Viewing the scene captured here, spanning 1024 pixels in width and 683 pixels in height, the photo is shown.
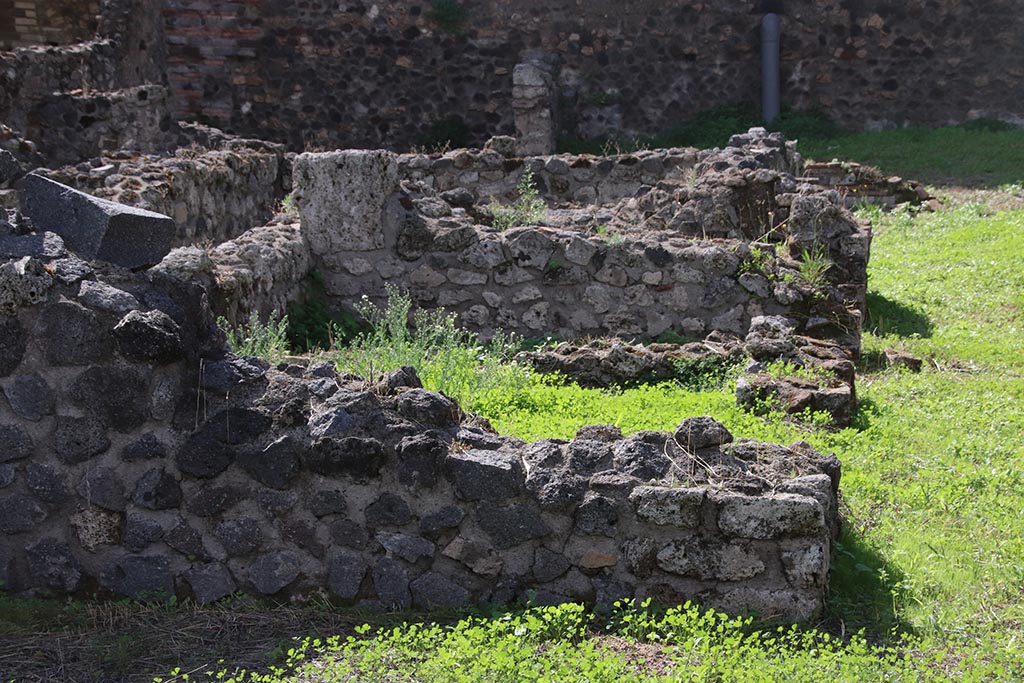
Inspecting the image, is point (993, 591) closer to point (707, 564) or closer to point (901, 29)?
point (707, 564)

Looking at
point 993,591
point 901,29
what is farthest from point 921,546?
point 901,29

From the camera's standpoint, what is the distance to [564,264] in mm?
8898

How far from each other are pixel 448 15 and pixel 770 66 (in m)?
5.12

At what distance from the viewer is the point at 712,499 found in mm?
4547

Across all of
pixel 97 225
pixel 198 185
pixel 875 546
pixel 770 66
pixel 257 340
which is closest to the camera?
pixel 97 225

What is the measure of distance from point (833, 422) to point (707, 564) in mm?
2392

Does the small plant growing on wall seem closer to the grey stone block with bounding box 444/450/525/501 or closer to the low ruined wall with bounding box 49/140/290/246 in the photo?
the low ruined wall with bounding box 49/140/290/246

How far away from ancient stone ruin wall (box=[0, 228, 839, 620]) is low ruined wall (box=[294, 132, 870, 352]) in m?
4.01

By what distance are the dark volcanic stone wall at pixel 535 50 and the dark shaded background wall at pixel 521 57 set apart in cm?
2

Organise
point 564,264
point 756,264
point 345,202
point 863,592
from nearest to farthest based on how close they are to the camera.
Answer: point 863,592, point 756,264, point 564,264, point 345,202

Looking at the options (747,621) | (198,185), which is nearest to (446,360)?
(747,621)

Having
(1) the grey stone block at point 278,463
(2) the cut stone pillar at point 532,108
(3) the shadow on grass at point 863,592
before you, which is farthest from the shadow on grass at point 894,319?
(2) the cut stone pillar at point 532,108

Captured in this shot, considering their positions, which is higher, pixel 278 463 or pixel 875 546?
pixel 278 463

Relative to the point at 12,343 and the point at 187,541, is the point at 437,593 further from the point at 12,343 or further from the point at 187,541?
the point at 12,343
